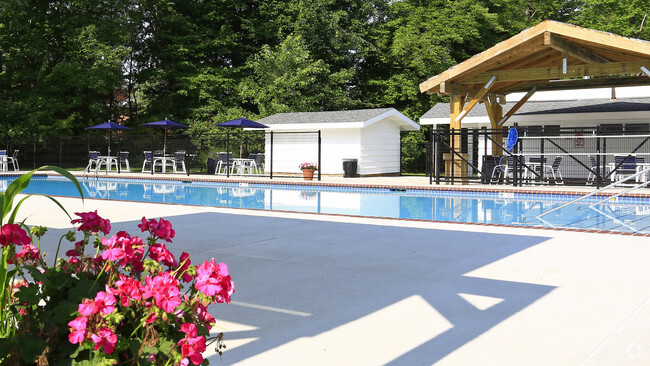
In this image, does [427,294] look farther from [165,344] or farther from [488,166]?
[488,166]

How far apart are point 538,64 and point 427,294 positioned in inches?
610

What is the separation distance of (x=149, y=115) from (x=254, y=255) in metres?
28.4

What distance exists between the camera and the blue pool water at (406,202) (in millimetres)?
10852

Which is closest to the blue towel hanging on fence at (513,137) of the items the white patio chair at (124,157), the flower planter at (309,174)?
the flower planter at (309,174)

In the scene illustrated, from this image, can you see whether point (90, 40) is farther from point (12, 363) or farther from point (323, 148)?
point (12, 363)

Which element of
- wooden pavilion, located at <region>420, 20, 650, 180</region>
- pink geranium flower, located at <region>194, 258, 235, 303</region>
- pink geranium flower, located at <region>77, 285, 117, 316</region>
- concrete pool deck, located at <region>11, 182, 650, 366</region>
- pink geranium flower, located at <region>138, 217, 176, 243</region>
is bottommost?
concrete pool deck, located at <region>11, 182, 650, 366</region>

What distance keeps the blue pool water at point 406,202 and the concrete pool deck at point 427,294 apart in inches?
103

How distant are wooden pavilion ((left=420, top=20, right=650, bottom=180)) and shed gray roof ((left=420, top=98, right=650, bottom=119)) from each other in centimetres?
87

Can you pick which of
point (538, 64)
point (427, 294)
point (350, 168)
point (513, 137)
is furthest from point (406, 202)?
point (427, 294)

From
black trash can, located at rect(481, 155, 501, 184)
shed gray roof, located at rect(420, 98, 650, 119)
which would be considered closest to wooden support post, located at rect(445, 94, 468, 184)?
black trash can, located at rect(481, 155, 501, 184)

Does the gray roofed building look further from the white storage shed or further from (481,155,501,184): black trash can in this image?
(481,155,501,184): black trash can

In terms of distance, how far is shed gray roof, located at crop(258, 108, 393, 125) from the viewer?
22.5 meters

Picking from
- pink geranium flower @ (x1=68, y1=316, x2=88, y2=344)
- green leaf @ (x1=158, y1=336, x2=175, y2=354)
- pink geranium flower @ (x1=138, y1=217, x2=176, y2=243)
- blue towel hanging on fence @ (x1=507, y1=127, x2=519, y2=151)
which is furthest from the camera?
blue towel hanging on fence @ (x1=507, y1=127, x2=519, y2=151)

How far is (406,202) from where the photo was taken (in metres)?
14.7
